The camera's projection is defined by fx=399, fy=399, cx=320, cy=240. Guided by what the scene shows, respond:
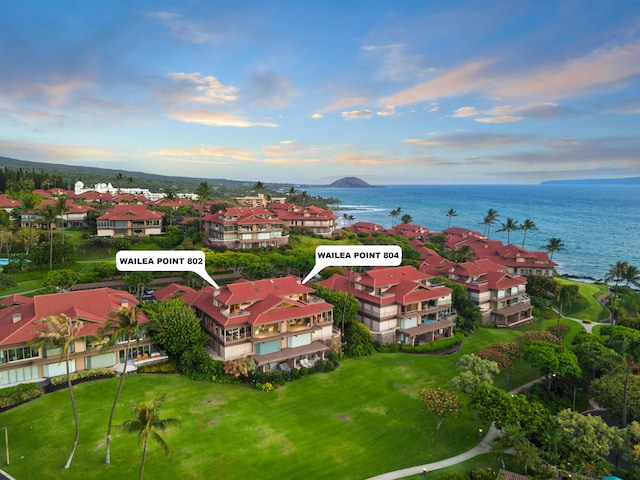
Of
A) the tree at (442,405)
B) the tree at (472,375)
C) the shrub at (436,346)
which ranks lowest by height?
the shrub at (436,346)

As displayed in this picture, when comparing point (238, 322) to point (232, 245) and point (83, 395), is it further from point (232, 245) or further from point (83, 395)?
point (232, 245)

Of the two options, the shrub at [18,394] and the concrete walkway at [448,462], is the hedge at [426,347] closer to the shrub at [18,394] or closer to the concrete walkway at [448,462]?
the concrete walkway at [448,462]

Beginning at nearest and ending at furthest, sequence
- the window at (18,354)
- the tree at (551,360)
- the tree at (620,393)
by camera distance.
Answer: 1. the tree at (620,393)
2. the window at (18,354)
3. the tree at (551,360)

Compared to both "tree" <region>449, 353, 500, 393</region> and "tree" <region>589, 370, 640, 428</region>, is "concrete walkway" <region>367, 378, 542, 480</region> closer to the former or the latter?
"tree" <region>449, 353, 500, 393</region>

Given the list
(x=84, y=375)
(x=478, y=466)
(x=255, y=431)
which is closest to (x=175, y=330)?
(x=84, y=375)

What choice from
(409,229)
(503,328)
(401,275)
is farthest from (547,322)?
(409,229)

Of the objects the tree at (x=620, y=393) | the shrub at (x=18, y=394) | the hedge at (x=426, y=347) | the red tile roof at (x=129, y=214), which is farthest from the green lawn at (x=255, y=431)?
the red tile roof at (x=129, y=214)
